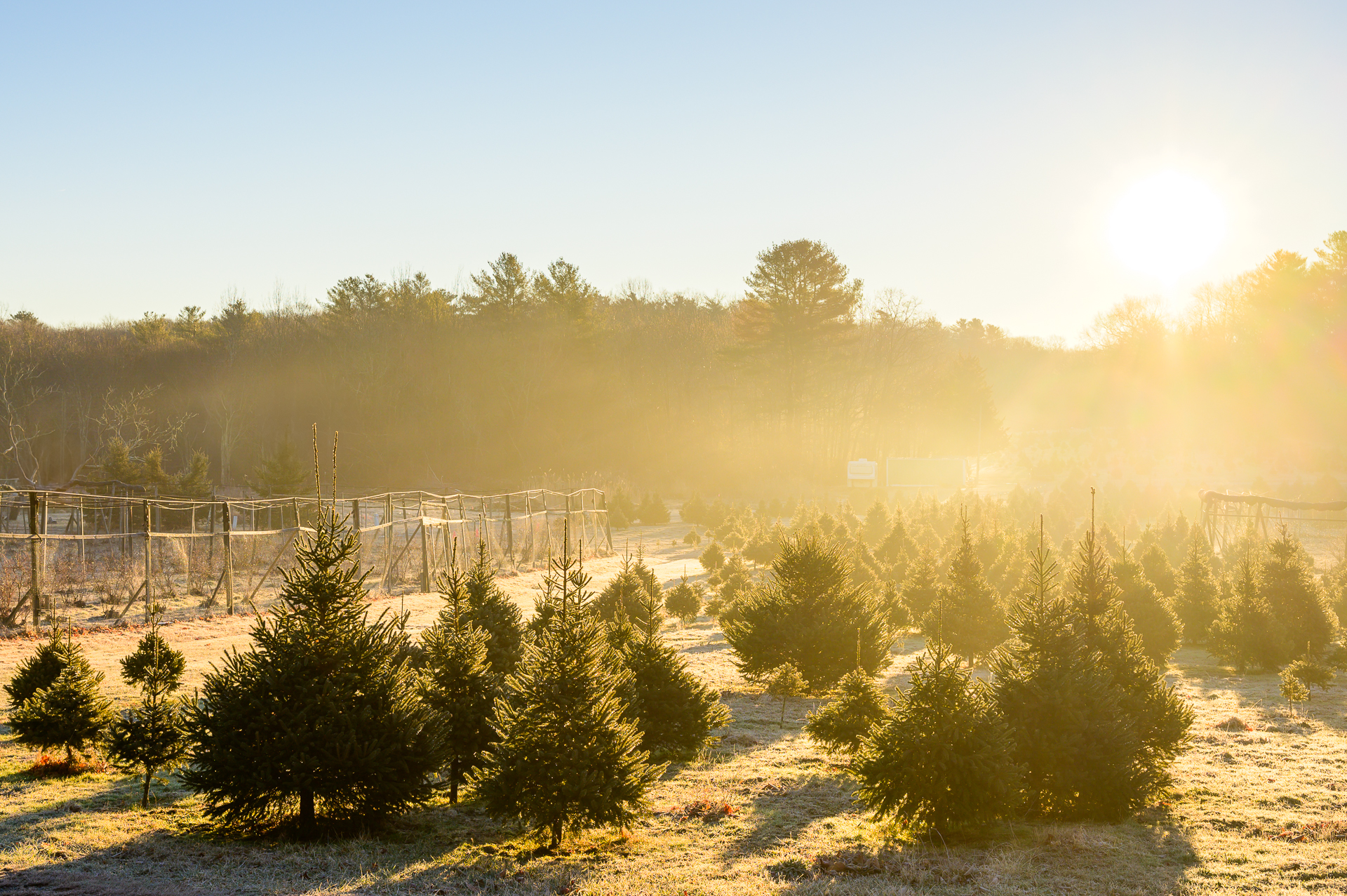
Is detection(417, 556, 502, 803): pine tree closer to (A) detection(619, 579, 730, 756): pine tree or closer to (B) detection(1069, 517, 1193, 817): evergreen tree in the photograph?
(A) detection(619, 579, 730, 756): pine tree

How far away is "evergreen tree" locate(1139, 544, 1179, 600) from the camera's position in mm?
20406

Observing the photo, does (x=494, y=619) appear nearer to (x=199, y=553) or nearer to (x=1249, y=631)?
(x=1249, y=631)

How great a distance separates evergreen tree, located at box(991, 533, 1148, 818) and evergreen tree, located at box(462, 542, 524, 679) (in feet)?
15.4

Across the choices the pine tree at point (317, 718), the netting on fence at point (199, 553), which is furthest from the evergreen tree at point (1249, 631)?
the pine tree at point (317, 718)

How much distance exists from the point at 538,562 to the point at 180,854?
980 inches

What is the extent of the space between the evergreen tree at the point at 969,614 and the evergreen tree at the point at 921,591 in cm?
268

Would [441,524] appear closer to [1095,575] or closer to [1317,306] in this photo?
[1095,575]

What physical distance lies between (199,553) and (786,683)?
18.7 m

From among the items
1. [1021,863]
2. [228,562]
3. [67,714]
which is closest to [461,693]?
[67,714]

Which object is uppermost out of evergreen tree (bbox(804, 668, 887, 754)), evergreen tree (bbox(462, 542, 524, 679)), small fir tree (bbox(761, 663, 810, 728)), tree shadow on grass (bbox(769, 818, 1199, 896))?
evergreen tree (bbox(462, 542, 524, 679))

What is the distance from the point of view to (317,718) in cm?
647

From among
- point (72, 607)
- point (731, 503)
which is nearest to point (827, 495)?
point (731, 503)

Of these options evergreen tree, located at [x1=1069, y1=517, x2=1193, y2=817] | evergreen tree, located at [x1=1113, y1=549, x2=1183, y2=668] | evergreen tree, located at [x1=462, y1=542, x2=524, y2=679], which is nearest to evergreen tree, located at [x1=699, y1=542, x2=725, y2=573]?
evergreen tree, located at [x1=1113, y1=549, x2=1183, y2=668]

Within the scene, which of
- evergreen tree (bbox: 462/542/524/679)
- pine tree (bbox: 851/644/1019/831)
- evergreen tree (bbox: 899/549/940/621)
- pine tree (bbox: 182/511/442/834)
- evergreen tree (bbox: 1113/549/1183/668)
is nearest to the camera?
pine tree (bbox: 182/511/442/834)
